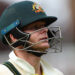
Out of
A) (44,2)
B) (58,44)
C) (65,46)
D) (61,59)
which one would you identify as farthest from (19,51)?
(65,46)

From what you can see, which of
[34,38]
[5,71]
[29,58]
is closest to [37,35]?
[34,38]

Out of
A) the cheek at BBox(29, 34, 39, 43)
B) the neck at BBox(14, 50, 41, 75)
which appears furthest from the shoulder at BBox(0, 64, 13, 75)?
→ the cheek at BBox(29, 34, 39, 43)

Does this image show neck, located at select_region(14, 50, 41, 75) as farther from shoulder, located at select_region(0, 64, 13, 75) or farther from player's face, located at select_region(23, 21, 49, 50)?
shoulder, located at select_region(0, 64, 13, 75)

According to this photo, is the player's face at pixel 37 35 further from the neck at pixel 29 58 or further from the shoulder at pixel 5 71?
the shoulder at pixel 5 71

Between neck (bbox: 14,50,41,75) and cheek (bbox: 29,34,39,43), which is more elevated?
cheek (bbox: 29,34,39,43)

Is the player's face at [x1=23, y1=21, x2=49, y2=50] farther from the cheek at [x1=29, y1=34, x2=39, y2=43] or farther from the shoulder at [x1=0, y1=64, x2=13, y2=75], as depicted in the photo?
the shoulder at [x1=0, y1=64, x2=13, y2=75]

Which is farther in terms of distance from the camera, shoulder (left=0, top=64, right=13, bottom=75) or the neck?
the neck

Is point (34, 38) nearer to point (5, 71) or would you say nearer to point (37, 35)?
point (37, 35)

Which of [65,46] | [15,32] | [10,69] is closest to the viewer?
A: [10,69]

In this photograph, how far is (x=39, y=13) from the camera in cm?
246

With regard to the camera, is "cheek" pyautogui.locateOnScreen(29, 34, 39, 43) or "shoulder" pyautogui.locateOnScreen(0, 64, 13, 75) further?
"cheek" pyautogui.locateOnScreen(29, 34, 39, 43)

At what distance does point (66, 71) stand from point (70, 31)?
799 mm

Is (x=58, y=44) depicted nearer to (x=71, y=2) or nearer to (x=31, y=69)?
(x=31, y=69)

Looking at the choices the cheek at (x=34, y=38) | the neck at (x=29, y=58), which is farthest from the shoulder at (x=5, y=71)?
the cheek at (x=34, y=38)
